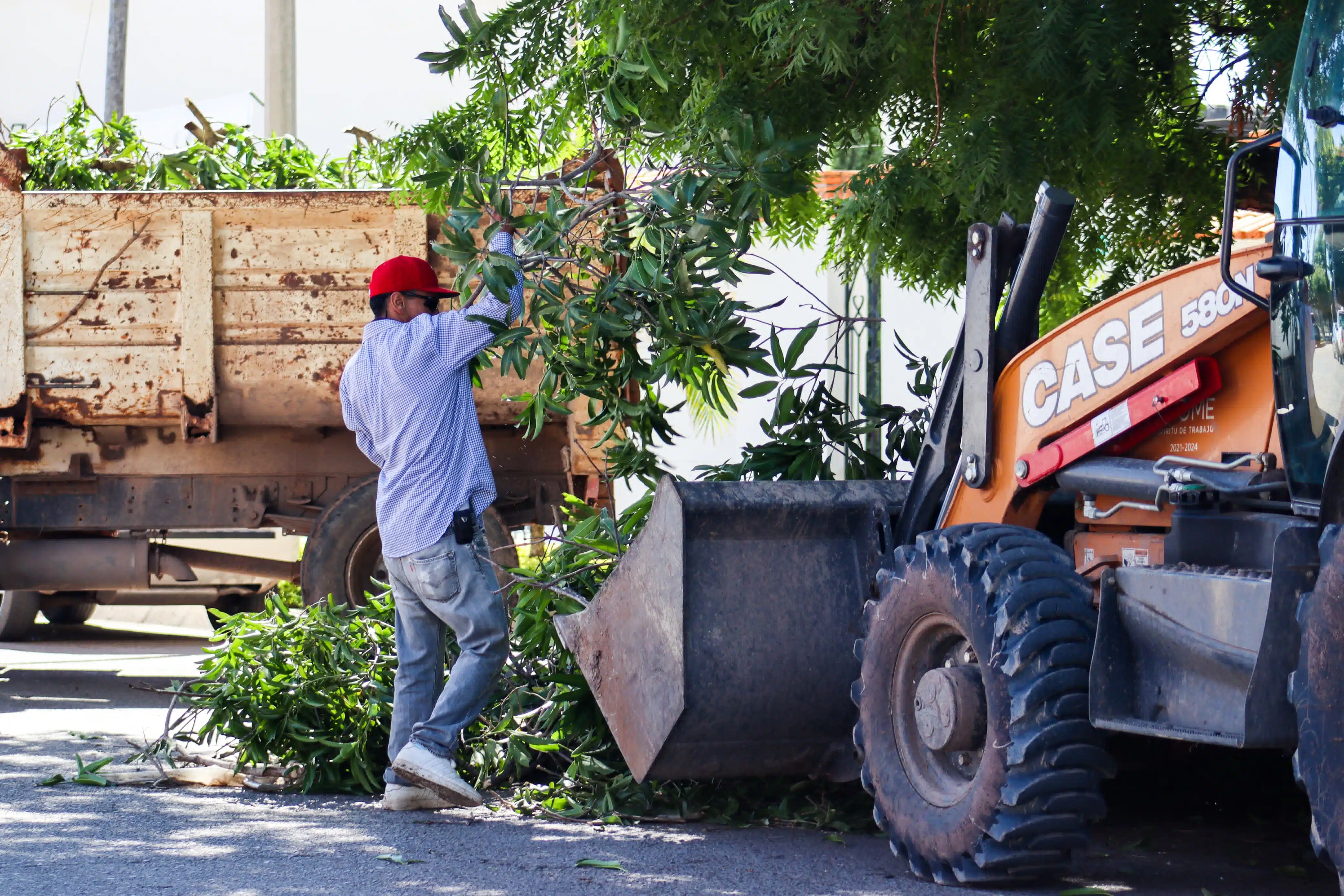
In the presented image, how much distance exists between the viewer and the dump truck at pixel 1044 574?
3.72 metres

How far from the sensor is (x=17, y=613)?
11.0 meters

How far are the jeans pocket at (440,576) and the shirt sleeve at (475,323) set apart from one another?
2.32ft

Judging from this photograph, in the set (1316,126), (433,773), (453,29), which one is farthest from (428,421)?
(1316,126)

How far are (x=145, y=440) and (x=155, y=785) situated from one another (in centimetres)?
302

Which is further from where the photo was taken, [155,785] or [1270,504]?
[155,785]

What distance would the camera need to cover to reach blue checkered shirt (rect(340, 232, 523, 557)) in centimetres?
558

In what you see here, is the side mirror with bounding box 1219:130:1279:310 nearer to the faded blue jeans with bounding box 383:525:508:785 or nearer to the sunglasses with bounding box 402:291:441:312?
the faded blue jeans with bounding box 383:525:508:785

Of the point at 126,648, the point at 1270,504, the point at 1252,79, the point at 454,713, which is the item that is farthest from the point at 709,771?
the point at 126,648

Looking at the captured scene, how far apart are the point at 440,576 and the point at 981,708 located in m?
2.07

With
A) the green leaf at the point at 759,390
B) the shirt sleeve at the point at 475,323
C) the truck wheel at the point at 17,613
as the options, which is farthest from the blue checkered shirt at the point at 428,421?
the truck wheel at the point at 17,613

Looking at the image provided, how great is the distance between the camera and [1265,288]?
3941 mm

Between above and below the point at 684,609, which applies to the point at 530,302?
above

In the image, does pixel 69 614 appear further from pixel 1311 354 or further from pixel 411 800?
pixel 1311 354

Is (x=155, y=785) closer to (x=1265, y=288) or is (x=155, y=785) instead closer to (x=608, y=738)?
(x=608, y=738)
